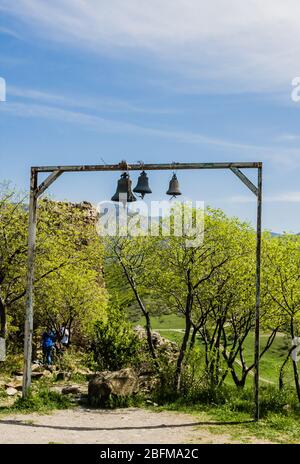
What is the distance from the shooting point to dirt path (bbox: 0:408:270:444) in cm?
1113

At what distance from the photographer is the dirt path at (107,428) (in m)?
11.1

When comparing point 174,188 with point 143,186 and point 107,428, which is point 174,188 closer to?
point 143,186

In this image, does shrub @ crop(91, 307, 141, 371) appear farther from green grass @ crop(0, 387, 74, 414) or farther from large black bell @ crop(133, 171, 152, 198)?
large black bell @ crop(133, 171, 152, 198)

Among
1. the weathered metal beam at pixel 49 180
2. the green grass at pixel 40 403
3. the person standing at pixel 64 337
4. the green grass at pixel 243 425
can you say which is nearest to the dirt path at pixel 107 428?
the green grass at pixel 243 425

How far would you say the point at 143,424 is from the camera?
41.3 ft

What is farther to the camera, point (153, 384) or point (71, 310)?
point (71, 310)

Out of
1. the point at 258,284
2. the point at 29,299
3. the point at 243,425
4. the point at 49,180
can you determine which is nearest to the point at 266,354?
the point at 243,425

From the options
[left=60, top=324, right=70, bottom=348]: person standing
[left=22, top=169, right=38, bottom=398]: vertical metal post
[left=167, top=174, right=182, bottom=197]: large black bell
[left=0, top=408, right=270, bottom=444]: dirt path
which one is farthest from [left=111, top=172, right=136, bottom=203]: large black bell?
[left=60, top=324, right=70, bottom=348]: person standing

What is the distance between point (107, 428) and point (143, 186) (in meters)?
5.68

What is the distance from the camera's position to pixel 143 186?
13438 mm

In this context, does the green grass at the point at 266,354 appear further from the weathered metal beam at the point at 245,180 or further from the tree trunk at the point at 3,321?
the weathered metal beam at the point at 245,180

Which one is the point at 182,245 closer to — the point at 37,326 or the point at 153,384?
the point at 153,384
